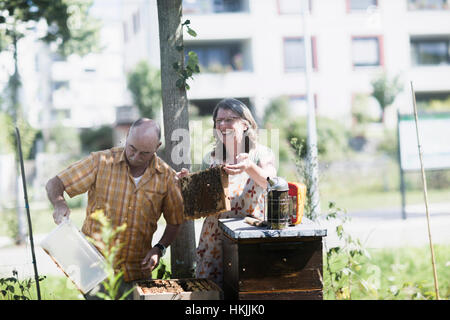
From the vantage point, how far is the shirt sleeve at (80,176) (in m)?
3.30

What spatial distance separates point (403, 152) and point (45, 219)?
327 inches

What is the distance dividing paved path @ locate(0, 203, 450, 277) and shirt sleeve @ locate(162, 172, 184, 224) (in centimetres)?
114

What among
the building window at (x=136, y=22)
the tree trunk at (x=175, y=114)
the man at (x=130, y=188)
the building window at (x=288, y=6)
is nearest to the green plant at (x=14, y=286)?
the man at (x=130, y=188)

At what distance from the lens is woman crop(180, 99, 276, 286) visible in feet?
11.6

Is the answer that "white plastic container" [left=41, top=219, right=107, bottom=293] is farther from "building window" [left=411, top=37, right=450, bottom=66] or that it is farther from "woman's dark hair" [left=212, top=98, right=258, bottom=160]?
"building window" [left=411, top=37, right=450, bottom=66]

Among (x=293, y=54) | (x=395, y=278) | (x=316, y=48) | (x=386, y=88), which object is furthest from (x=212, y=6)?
(x=395, y=278)

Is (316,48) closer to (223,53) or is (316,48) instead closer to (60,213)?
(223,53)

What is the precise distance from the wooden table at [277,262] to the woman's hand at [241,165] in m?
0.33

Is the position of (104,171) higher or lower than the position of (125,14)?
lower

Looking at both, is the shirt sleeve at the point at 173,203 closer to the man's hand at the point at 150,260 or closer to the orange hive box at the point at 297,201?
the man's hand at the point at 150,260

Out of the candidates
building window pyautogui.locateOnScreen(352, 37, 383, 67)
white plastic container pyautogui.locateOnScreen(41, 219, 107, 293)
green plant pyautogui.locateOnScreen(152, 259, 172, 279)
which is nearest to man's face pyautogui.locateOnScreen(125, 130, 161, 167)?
white plastic container pyautogui.locateOnScreen(41, 219, 107, 293)

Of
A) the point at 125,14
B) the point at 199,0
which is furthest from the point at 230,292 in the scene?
the point at 125,14
